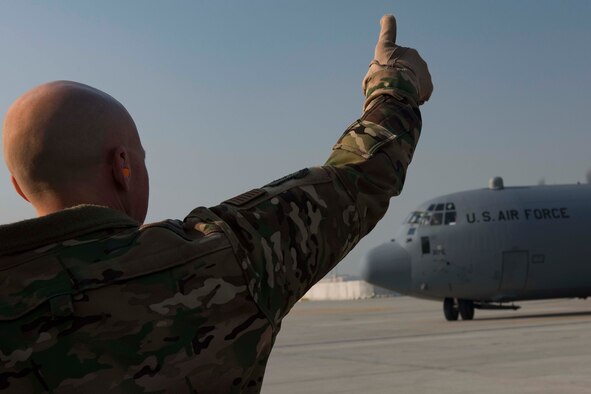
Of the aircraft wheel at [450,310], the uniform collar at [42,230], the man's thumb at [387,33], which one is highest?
the man's thumb at [387,33]

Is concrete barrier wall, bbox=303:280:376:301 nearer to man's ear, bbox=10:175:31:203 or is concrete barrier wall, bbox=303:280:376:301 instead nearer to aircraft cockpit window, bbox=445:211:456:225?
aircraft cockpit window, bbox=445:211:456:225

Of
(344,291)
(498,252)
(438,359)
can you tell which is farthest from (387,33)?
(344,291)

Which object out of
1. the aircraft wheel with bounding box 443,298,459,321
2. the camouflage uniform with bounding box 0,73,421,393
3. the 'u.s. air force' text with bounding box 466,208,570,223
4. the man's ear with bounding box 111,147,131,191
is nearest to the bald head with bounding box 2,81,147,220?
the man's ear with bounding box 111,147,131,191

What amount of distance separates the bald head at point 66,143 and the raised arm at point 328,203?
181mm

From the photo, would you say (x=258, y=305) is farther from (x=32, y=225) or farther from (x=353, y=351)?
(x=353, y=351)

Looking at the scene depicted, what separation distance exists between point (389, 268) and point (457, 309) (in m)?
1.92

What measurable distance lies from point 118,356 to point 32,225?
0.22m

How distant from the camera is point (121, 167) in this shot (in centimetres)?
134

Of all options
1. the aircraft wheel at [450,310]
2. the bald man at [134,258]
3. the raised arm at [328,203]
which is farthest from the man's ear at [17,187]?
the aircraft wheel at [450,310]

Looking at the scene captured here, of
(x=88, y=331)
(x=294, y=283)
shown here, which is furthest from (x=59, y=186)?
(x=294, y=283)

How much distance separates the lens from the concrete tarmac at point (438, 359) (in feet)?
28.0

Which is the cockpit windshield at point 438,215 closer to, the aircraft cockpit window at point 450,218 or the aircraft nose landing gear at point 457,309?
the aircraft cockpit window at point 450,218

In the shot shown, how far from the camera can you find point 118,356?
1.22 m

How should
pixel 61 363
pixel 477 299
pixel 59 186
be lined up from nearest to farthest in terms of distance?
pixel 61 363 → pixel 59 186 → pixel 477 299
